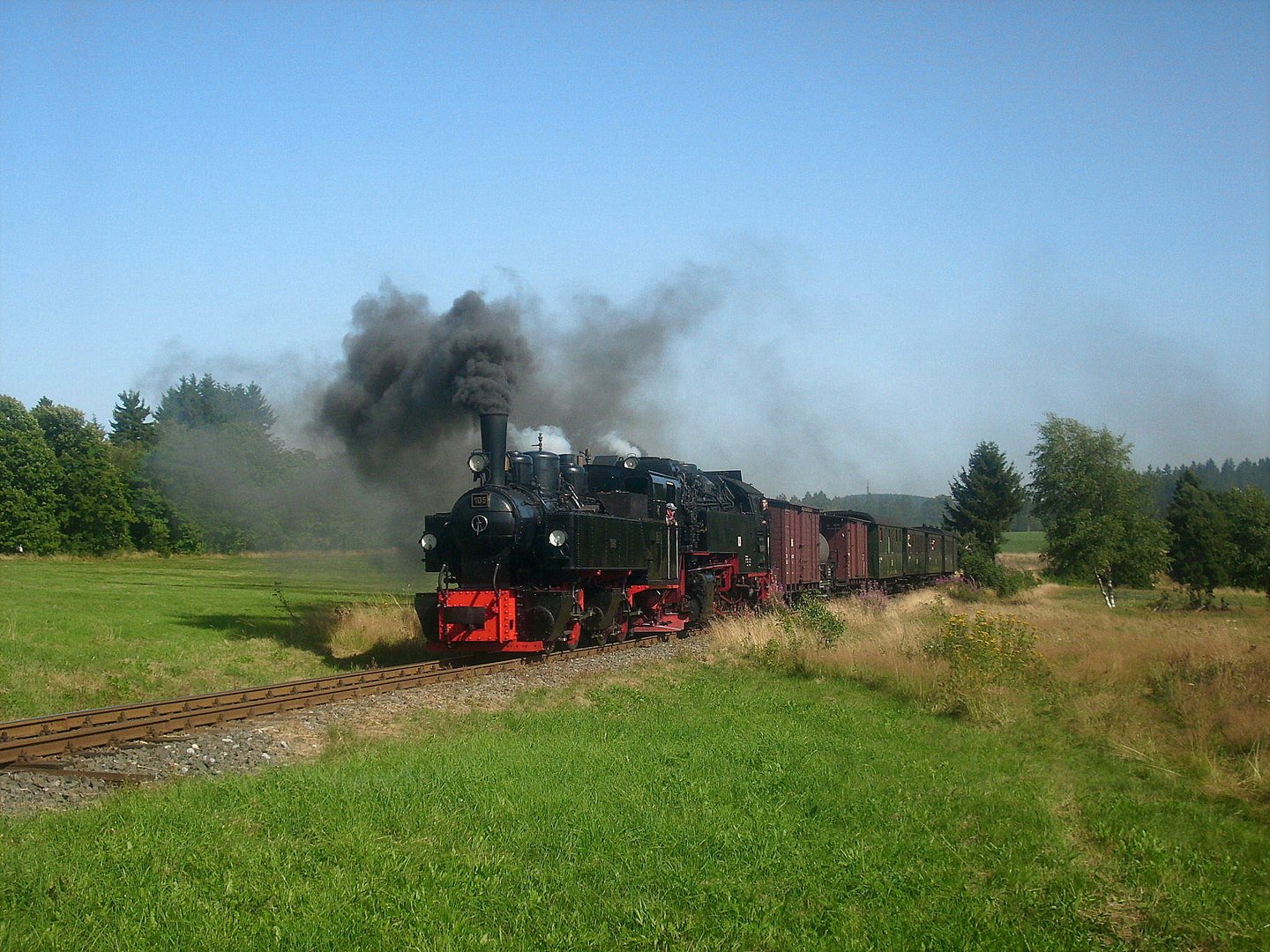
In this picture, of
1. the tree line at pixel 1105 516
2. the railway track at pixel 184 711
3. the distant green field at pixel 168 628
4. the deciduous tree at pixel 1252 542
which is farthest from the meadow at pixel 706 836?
the tree line at pixel 1105 516

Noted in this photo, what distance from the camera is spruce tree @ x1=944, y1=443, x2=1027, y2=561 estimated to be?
60.8 m

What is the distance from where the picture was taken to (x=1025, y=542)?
108750mm

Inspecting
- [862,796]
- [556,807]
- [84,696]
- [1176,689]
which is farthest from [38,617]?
[1176,689]

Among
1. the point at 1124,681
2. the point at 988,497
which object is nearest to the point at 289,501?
the point at 1124,681

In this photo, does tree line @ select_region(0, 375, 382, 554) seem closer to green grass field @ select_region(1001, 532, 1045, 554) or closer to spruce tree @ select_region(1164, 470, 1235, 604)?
spruce tree @ select_region(1164, 470, 1235, 604)

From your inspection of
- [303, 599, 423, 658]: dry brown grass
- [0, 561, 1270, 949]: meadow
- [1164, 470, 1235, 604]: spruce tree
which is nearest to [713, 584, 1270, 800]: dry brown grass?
[0, 561, 1270, 949]: meadow

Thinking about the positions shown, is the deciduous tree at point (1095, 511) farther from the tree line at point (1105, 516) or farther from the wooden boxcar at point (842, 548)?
the wooden boxcar at point (842, 548)

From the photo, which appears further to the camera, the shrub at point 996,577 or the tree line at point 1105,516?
the shrub at point 996,577

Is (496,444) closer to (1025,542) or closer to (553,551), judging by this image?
(553,551)

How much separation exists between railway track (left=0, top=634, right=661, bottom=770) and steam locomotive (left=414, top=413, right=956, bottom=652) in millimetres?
955

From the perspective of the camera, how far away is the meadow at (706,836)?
17.1 feet

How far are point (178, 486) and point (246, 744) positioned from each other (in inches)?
1205

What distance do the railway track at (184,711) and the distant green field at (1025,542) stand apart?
281 ft

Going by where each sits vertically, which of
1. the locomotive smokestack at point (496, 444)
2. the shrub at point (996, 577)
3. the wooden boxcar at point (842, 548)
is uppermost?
the locomotive smokestack at point (496, 444)
